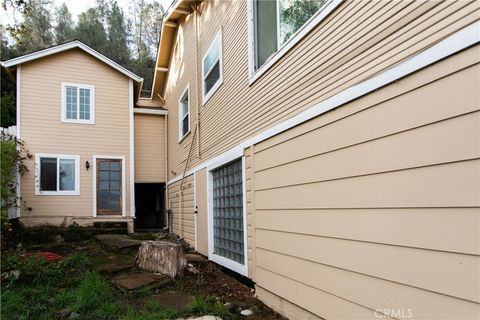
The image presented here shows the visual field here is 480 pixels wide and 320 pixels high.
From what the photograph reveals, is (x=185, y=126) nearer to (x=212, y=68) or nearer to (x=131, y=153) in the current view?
(x=131, y=153)

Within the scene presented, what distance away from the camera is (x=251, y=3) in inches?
202

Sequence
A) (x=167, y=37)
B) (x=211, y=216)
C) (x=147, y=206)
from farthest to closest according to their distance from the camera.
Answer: (x=147, y=206) < (x=167, y=37) < (x=211, y=216)

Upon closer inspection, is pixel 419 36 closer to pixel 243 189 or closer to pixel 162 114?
pixel 243 189

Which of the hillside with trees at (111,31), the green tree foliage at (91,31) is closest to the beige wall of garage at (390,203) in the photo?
the hillside with trees at (111,31)

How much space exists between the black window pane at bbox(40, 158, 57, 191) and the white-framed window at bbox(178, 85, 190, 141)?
12.9 ft

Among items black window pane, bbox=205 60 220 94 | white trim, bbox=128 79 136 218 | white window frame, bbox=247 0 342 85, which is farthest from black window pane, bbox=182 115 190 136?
white window frame, bbox=247 0 342 85

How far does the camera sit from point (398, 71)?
2.47m

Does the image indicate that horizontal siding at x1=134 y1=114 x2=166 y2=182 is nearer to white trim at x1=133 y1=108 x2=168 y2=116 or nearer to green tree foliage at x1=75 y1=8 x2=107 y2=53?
white trim at x1=133 y1=108 x2=168 y2=116

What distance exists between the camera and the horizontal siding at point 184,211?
28.9ft

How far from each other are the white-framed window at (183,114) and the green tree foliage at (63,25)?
849 inches

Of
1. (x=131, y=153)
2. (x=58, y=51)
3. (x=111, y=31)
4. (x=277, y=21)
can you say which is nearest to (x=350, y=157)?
(x=277, y=21)

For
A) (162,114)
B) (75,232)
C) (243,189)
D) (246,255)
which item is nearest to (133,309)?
(246,255)

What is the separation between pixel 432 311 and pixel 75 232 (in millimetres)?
10237

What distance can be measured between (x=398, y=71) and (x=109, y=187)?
10.6 meters
